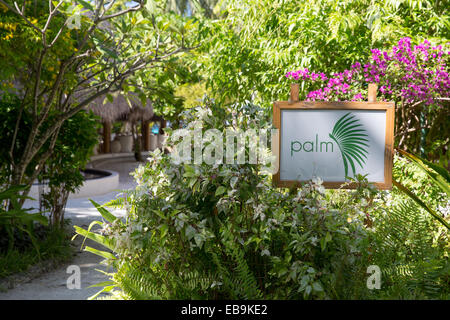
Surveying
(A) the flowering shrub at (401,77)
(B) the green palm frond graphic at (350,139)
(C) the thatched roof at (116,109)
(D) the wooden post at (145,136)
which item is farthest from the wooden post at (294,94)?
(D) the wooden post at (145,136)

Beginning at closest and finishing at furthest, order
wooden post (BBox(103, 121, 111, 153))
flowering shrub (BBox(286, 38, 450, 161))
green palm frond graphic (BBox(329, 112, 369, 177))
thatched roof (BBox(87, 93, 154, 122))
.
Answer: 1. green palm frond graphic (BBox(329, 112, 369, 177))
2. flowering shrub (BBox(286, 38, 450, 161))
3. thatched roof (BBox(87, 93, 154, 122))
4. wooden post (BBox(103, 121, 111, 153))

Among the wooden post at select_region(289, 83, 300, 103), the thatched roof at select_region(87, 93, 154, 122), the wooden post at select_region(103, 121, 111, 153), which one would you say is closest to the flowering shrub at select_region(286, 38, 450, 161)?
the wooden post at select_region(289, 83, 300, 103)

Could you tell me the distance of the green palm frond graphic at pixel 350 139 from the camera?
A: 2531 mm

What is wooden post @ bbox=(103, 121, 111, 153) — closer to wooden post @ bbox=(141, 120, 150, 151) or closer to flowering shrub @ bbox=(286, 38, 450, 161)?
wooden post @ bbox=(141, 120, 150, 151)

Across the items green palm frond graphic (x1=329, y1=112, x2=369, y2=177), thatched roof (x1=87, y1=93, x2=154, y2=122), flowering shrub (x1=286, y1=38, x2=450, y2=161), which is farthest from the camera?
thatched roof (x1=87, y1=93, x2=154, y2=122)

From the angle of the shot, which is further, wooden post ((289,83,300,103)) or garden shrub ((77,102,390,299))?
wooden post ((289,83,300,103))

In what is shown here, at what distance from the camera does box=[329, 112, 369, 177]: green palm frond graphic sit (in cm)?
253

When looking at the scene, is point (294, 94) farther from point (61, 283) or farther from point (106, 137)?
point (106, 137)

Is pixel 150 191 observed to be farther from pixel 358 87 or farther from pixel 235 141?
pixel 358 87

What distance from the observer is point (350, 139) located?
254cm
